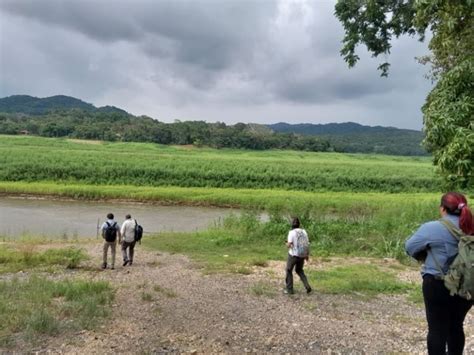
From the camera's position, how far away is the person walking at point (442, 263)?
14.5 ft

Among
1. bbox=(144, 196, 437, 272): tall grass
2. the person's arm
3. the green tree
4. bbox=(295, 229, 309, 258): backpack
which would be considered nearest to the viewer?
the person's arm

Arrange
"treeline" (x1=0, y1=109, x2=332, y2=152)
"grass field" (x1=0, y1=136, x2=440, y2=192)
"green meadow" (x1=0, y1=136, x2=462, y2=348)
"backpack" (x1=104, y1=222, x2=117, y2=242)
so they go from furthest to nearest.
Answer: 1. "treeline" (x1=0, y1=109, x2=332, y2=152)
2. "grass field" (x1=0, y1=136, x2=440, y2=192)
3. "backpack" (x1=104, y1=222, x2=117, y2=242)
4. "green meadow" (x1=0, y1=136, x2=462, y2=348)

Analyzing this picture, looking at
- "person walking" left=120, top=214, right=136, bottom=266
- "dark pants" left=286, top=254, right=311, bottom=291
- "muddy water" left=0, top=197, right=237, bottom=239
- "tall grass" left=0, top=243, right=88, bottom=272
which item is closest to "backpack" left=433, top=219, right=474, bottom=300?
"dark pants" left=286, top=254, right=311, bottom=291

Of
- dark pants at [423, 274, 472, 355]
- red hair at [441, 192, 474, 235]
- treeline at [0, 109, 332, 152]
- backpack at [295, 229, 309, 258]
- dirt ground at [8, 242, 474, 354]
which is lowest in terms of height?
dirt ground at [8, 242, 474, 354]

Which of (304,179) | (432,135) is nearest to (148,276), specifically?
(432,135)

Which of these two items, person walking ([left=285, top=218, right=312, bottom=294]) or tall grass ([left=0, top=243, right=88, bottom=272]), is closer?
person walking ([left=285, top=218, right=312, bottom=294])

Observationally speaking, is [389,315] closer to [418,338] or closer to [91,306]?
[418,338]

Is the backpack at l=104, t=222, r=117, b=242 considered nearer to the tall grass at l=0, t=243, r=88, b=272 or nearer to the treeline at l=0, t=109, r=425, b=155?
the tall grass at l=0, t=243, r=88, b=272

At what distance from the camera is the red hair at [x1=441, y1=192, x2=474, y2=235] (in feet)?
14.4

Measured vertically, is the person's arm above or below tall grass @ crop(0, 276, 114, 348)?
above

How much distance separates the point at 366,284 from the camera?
1080 centimetres

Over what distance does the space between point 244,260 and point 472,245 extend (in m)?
10.4

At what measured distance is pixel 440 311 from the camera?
4441mm

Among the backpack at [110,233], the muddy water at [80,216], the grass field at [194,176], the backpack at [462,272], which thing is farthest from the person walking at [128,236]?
the grass field at [194,176]
